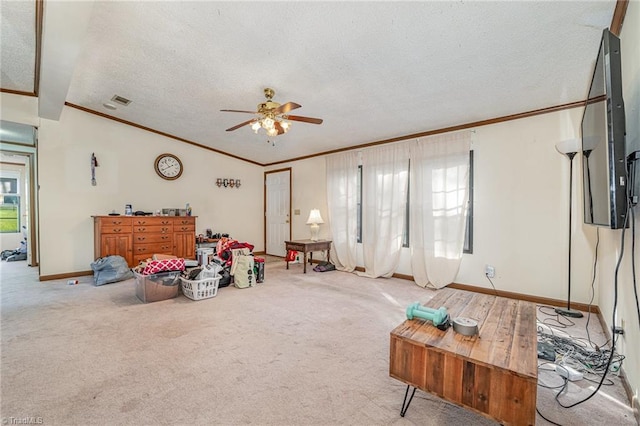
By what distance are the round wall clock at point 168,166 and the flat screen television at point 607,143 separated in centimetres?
618

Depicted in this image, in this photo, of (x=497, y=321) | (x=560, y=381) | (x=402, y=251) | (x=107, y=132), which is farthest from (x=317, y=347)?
(x=107, y=132)

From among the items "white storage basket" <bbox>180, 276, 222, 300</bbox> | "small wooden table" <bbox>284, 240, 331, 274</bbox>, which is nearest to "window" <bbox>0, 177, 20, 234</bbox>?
"white storage basket" <bbox>180, 276, 222, 300</bbox>

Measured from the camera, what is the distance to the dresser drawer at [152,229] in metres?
4.77

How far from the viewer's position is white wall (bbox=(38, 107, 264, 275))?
4.41m

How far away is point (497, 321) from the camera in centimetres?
167

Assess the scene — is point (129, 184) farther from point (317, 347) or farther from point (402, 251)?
point (402, 251)

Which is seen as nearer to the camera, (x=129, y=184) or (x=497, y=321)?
(x=497, y=321)

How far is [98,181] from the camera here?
4828mm

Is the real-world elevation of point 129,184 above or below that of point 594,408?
above

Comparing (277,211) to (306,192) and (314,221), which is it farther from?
(314,221)

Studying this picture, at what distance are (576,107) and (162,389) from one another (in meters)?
4.83

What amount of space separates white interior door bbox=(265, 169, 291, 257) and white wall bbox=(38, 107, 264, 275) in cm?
132

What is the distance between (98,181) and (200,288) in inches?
125

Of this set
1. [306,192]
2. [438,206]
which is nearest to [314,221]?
[306,192]
